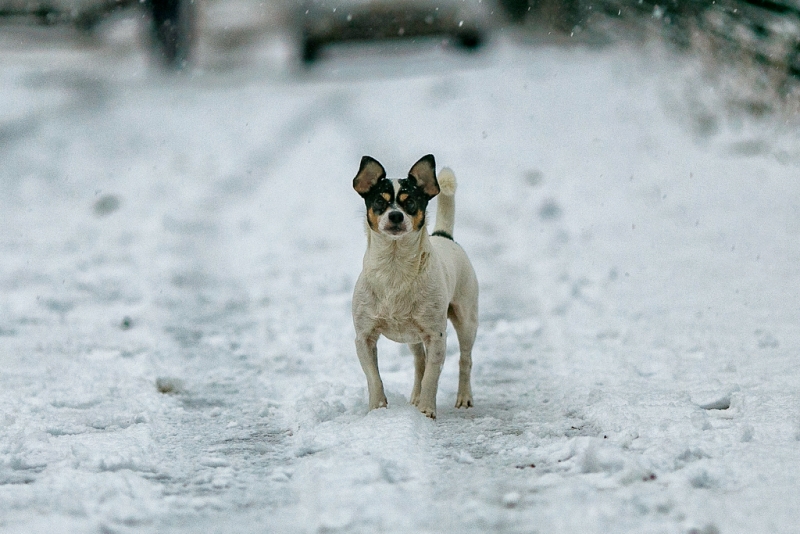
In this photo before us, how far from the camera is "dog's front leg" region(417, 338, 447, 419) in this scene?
496 centimetres

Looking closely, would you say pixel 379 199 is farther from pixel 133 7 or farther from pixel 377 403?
pixel 133 7

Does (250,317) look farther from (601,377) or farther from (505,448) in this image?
(505,448)

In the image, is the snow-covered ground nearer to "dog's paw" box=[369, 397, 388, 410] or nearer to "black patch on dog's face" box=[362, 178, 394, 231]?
"dog's paw" box=[369, 397, 388, 410]

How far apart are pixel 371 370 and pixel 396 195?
1.01 m

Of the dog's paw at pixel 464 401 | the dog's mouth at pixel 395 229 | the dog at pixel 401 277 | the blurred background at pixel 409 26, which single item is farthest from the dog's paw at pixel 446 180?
the blurred background at pixel 409 26

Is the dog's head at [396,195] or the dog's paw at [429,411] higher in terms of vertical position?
the dog's head at [396,195]

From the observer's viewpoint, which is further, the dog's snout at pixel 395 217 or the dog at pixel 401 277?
the dog at pixel 401 277

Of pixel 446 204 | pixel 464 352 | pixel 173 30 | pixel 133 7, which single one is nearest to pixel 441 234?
pixel 446 204

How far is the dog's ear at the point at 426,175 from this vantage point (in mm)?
4855

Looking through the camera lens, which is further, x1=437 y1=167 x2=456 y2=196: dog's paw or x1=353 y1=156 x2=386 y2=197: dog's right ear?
x1=437 y1=167 x2=456 y2=196: dog's paw

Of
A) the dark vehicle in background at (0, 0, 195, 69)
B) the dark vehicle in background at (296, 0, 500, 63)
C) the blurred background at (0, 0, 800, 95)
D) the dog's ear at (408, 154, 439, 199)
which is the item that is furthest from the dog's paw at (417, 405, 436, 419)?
the dark vehicle in background at (0, 0, 195, 69)

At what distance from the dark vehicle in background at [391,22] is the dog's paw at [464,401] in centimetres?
1622

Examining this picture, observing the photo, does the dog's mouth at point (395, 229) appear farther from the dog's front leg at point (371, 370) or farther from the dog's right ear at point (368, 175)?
the dog's front leg at point (371, 370)

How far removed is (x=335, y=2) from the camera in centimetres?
2291
